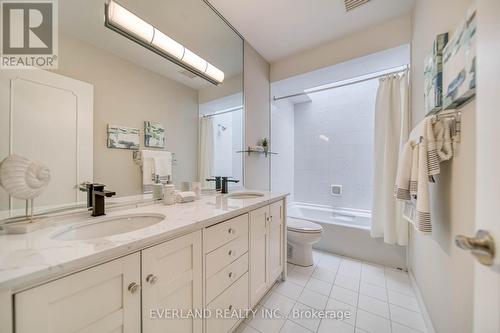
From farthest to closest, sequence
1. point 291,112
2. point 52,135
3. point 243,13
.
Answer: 1. point 291,112
2. point 243,13
3. point 52,135

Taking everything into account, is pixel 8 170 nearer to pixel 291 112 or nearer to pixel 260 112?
pixel 260 112

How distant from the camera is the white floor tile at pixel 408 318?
1.33 m

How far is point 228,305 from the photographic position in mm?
1143

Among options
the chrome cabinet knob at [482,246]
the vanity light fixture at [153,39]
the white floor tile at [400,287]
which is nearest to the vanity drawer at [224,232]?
the chrome cabinet knob at [482,246]

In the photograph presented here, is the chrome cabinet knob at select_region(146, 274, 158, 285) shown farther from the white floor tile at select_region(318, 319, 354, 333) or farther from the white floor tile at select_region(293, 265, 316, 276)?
the white floor tile at select_region(293, 265, 316, 276)

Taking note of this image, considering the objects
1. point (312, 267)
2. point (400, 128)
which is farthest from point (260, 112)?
point (312, 267)

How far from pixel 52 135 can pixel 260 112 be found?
1959 mm

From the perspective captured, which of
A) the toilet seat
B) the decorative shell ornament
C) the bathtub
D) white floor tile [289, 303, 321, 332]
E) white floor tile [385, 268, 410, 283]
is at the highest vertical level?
the decorative shell ornament

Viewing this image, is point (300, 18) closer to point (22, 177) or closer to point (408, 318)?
point (22, 177)

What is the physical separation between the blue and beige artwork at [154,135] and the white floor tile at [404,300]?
223cm

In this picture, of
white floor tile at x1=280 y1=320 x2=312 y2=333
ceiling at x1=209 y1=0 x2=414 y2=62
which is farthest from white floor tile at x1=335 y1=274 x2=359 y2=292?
ceiling at x1=209 y1=0 x2=414 y2=62

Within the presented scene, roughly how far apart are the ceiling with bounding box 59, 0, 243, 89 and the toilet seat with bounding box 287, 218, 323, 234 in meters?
1.73

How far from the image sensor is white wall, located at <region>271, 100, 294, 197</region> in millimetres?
2858

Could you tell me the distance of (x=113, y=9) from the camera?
1127 millimetres
